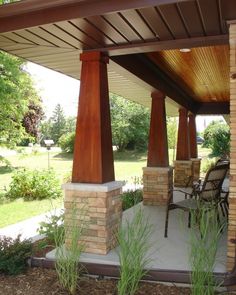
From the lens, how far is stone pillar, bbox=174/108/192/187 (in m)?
10.7

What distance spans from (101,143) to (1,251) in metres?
1.61

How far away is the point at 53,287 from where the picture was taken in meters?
3.58

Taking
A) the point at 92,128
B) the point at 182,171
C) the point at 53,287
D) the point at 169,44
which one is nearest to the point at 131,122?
the point at 182,171

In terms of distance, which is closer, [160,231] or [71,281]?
[71,281]

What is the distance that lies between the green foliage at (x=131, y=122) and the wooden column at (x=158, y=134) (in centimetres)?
2128

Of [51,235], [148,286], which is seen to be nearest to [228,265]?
[148,286]

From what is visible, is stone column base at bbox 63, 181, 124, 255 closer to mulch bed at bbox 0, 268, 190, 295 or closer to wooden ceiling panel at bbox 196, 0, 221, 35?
mulch bed at bbox 0, 268, 190, 295

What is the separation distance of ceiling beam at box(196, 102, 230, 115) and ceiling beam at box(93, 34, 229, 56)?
7.78 metres

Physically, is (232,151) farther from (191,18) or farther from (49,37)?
(49,37)

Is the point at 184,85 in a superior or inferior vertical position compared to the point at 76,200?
superior

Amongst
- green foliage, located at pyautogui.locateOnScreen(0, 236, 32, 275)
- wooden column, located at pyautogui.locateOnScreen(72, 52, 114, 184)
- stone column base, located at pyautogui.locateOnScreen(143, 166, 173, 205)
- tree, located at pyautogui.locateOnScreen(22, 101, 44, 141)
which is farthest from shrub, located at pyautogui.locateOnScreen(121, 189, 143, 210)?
tree, located at pyautogui.locateOnScreen(22, 101, 44, 141)

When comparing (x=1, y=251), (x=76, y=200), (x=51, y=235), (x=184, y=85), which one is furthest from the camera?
(x=184, y=85)

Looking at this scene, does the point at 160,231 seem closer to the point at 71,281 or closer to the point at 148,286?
the point at 148,286

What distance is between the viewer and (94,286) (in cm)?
365
